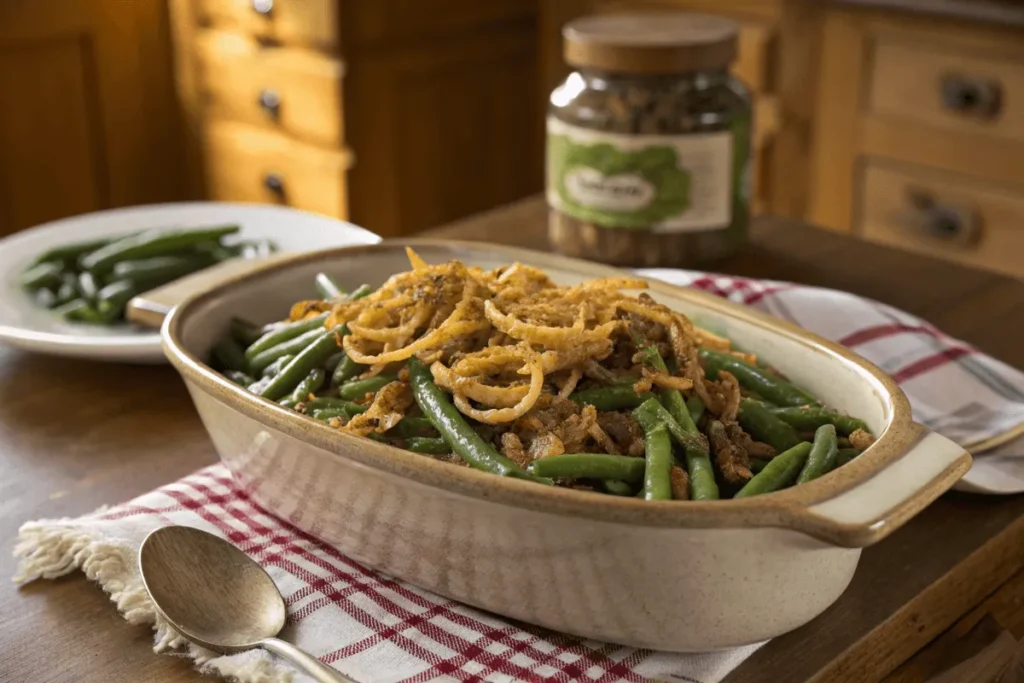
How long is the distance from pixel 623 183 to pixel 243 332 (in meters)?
0.58

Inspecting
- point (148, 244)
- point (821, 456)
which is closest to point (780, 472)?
point (821, 456)

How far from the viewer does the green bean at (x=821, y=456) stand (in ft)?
2.98

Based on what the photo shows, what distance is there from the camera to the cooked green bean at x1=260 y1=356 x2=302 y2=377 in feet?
3.71

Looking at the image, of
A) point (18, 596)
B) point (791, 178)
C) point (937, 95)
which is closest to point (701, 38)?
point (18, 596)

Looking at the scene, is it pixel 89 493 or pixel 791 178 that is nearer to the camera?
pixel 89 493

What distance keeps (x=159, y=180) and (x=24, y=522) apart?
3044 millimetres

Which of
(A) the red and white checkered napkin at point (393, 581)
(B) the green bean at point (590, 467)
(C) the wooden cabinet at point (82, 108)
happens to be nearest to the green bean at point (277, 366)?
(A) the red and white checkered napkin at point (393, 581)

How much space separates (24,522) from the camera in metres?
1.08

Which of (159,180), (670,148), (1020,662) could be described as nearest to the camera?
(1020,662)

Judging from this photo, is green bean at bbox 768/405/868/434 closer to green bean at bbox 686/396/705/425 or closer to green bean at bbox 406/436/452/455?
green bean at bbox 686/396/705/425

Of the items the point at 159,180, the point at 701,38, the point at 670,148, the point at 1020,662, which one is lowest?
the point at 159,180

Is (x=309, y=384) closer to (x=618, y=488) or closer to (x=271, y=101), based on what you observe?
(x=618, y=488)

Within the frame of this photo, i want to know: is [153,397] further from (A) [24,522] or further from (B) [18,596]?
(B) [18,596]

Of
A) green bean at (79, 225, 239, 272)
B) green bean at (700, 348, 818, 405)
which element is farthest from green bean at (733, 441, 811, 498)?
green bean at (79, 225, 239, 272)
